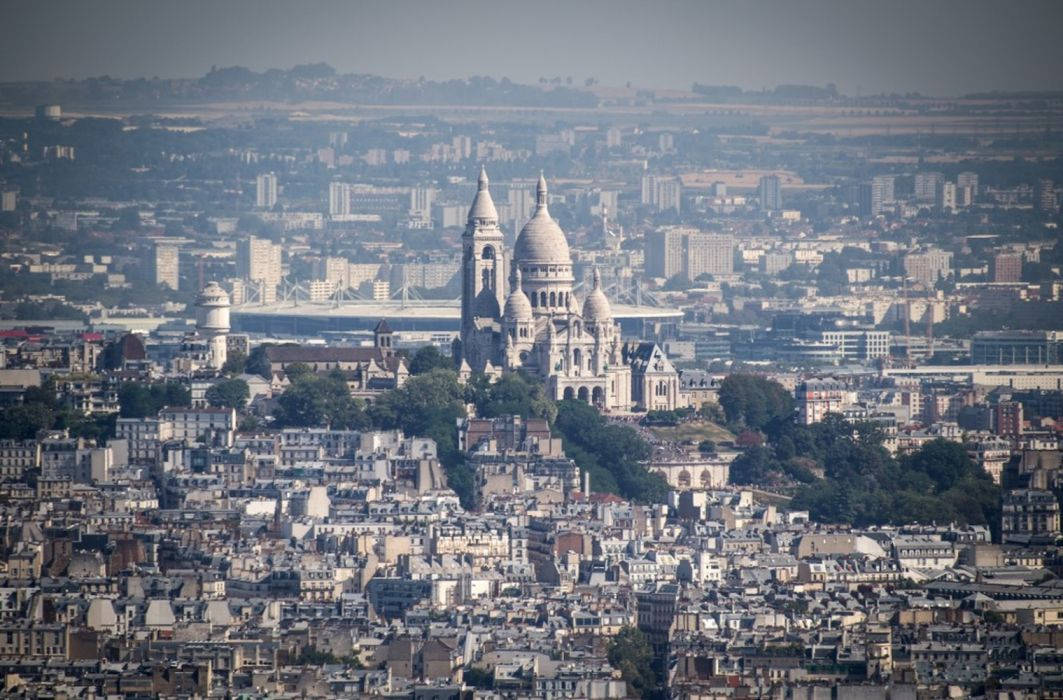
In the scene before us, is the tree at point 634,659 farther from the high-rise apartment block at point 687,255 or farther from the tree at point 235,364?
the high-rise apartment block at point 687,255

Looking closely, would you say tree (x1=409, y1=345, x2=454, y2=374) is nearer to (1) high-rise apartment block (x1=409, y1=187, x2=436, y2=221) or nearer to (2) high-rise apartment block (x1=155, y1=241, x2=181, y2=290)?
(2) high-rise apartment block (x1=155, y1=241, x2=181, y2=290)

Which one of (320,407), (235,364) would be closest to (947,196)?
(235,364)

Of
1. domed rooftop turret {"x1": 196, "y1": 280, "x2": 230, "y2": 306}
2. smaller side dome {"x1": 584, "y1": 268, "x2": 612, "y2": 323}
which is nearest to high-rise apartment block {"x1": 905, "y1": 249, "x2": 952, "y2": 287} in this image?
domed rooftop turret {"x1": 196, "y1": 280, "x2": 230, "y2": 306}

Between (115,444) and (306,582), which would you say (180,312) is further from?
(306,582)

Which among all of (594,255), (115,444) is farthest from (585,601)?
(594,255)

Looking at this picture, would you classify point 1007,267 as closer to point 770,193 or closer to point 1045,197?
point 1045,197
